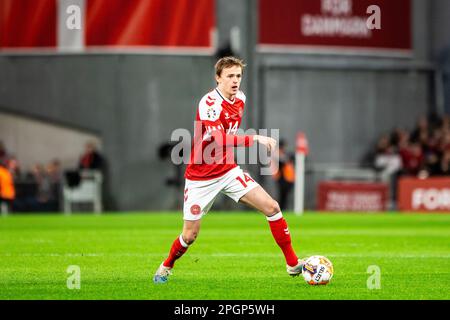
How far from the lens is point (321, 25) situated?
35.5 m

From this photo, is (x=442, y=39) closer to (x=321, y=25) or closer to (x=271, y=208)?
(x=321, y=25)

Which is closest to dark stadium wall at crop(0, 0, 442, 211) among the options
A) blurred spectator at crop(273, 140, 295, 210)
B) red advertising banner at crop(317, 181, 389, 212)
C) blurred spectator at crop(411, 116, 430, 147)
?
blurred spectator at crop(273, 140, 295, 210)

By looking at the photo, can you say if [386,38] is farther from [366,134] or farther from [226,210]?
[226,210]

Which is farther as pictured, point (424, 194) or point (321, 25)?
point (321, 25)

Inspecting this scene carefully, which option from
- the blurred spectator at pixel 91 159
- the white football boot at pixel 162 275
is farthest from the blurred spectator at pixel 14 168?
the white football boot at pixel 162 275

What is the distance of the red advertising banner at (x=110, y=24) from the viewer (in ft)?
110

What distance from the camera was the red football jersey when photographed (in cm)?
1076

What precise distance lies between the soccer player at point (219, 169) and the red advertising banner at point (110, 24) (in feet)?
75.5

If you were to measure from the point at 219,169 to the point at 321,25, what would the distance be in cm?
2529

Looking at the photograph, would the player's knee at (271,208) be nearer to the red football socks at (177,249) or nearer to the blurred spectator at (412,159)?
the red football socks at (177,249)

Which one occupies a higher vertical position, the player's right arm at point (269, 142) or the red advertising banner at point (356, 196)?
the player's right arm at point (269, 142)

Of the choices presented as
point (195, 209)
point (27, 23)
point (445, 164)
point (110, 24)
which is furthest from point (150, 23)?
point (195, 209)

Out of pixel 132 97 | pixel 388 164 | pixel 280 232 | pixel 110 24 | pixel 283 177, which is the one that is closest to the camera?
pixel 280 232

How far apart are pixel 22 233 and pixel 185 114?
15.4 meters
